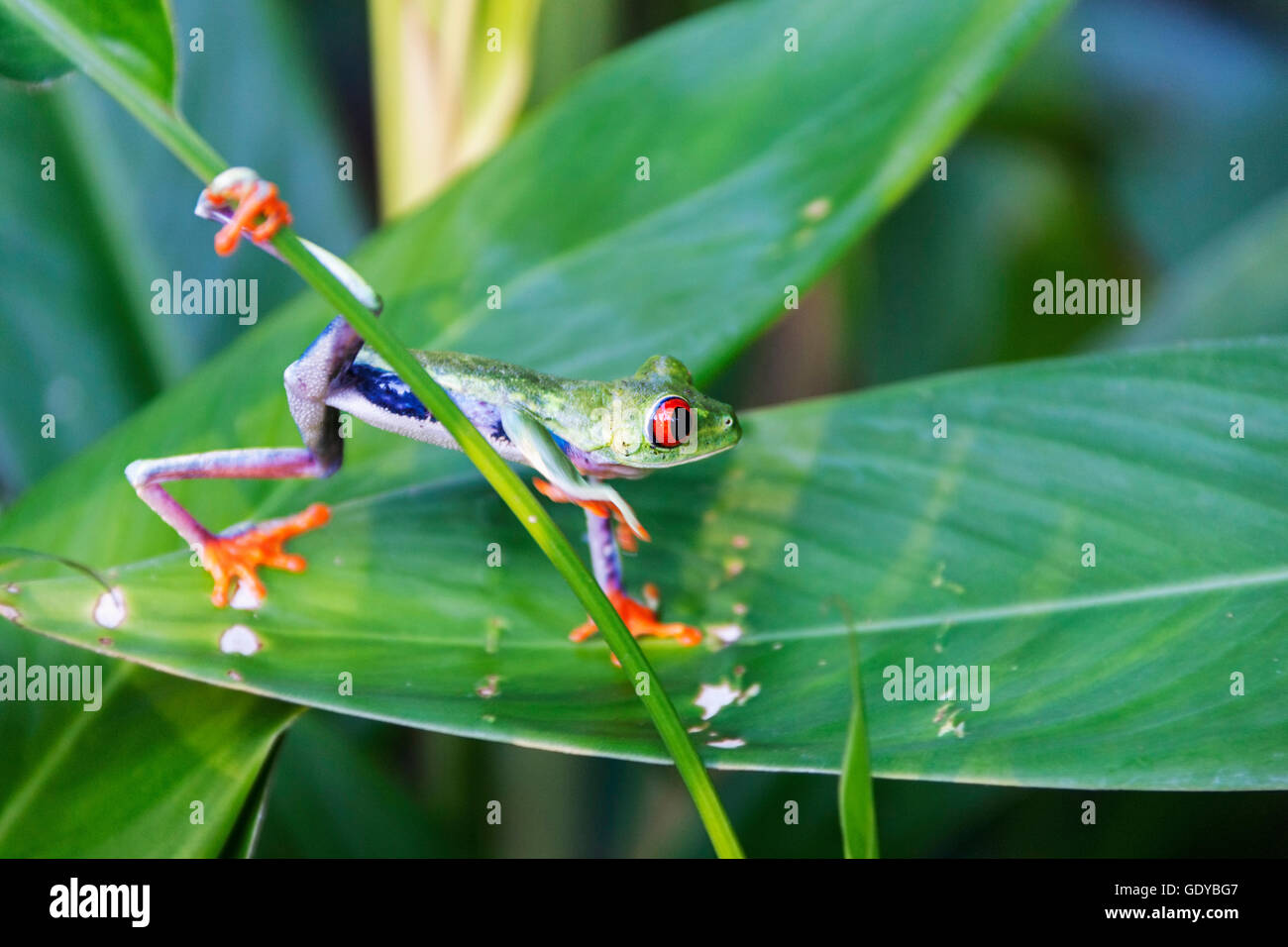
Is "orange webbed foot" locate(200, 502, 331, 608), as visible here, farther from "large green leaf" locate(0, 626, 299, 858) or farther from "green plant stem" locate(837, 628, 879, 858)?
"green plant stem" locate(837, 628, 879, 858)

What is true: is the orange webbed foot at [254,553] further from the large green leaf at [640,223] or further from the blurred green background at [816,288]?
the blurred green background at [816,288]

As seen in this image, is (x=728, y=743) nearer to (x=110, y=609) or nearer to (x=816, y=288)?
(x=110, y=609)

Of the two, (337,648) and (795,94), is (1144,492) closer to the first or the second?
(795,94)

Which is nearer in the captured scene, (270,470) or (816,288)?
(270,470)

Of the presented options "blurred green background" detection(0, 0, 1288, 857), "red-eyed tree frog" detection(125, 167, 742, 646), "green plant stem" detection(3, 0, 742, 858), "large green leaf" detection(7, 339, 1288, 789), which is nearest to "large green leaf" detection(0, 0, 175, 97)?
"green plant stem" detection(3, 0, 742, 858)

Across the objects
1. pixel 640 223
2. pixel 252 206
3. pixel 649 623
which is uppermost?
pixel 640 223

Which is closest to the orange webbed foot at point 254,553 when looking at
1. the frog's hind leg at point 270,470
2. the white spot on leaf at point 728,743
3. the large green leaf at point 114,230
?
the frog's hind leg at point 270,470

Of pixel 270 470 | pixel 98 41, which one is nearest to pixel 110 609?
pixel 270 470
